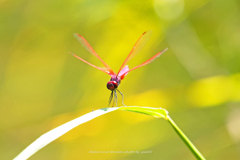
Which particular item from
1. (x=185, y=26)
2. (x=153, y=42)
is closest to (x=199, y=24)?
(x=185, y=26)

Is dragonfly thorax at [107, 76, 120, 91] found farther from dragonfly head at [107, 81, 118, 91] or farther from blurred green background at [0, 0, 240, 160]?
blurred green background at [0, 0, 240, 160]

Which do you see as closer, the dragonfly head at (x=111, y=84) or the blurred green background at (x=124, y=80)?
the dragonfly head at (x=111, y=84)

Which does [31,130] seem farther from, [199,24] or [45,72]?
[199,24]

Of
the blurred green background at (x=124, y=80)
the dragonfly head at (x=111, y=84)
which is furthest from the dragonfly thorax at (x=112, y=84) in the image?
the blurred green background at (x=124, y=80)

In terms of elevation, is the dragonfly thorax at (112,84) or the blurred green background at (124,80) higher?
the blurred green background at (124,80)

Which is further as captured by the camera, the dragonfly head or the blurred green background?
the blurred green background

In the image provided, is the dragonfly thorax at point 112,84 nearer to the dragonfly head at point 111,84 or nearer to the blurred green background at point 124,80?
the dragonfly head at point 111,84

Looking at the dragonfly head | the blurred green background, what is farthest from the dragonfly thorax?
the blurred green background

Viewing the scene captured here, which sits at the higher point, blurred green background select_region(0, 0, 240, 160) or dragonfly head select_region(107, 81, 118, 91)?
blurred green background select_region(0, 0, 240, 160)
